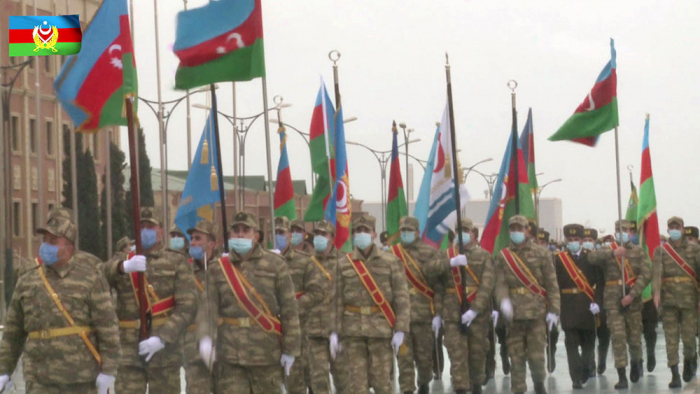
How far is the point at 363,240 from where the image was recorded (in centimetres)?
1368

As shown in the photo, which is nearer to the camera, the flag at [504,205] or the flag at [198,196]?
the flag at [198,196]

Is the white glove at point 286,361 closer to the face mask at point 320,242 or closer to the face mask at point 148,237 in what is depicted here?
the face mask at point 148,237

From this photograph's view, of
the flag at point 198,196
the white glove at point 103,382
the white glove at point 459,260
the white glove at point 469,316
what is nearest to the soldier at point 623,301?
the white glove at point 469,316

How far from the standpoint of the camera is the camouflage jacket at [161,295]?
443 inches

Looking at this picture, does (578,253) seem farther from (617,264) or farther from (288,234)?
(288,234)

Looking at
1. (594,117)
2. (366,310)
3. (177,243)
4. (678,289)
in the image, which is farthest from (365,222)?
(678,289)

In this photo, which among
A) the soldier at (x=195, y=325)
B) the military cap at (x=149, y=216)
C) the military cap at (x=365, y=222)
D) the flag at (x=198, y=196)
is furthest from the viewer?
the flag at (x=198, y=196)

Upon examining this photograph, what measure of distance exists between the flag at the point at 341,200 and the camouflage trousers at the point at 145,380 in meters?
3.11

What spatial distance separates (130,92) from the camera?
39.9 feet

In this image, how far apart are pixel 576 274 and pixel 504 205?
127 cm

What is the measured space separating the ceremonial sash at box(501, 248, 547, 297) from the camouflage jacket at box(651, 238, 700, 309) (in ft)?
9.21

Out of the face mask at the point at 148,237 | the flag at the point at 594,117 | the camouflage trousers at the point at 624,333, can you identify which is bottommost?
the camouflage trousers at the point at 624,333

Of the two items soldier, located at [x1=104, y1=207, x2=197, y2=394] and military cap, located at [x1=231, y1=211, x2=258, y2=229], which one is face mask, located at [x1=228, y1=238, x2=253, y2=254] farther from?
soldier, located at [x1=104, y1=207, x2=197, y2=394]

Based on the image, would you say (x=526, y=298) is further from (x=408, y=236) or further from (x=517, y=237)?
(x=408, y=236)
